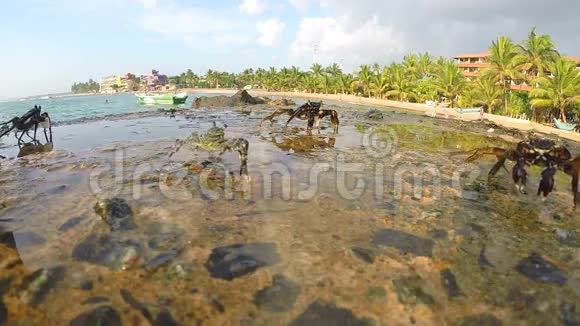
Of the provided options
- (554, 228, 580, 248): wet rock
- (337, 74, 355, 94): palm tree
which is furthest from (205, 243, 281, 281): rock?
(337, 74, 355, 94): palm tree

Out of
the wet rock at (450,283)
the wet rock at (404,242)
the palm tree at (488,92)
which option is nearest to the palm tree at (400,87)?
the palm tree at (488,92)

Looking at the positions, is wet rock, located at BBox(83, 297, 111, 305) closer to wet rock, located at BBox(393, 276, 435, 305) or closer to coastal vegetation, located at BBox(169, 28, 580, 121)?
wet rock, located at BBox(393, 276, 435, 305)

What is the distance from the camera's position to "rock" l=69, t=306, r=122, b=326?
316 centimetres

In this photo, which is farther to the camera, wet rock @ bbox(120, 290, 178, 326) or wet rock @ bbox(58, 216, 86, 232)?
wet rock @ bbox(58, 216, 86, 232)

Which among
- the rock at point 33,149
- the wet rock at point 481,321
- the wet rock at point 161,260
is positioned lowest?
the wet rock at point 481,321

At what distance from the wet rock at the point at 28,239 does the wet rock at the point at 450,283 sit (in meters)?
5.74

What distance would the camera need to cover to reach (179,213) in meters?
5.84

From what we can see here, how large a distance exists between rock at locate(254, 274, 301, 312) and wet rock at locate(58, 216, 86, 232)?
3.66 m

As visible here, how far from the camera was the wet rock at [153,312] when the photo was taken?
3.21m

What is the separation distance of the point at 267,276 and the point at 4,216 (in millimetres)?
5200

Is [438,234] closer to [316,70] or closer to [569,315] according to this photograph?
[569,315]

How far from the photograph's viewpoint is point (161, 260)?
4.31 metres

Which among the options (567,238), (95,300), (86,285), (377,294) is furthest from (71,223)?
(567,238)

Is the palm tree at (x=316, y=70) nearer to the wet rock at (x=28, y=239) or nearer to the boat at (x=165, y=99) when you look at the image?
the boat at (x=165, y=99)
